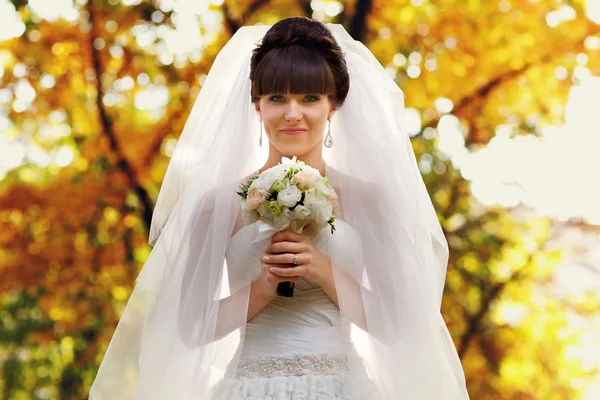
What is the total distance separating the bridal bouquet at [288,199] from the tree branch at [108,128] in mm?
4183

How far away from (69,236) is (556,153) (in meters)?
3.99

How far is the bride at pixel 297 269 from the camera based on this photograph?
94.8 inches

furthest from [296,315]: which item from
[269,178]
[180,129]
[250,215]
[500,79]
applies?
[500,79]

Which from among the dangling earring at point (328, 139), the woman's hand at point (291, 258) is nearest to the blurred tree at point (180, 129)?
the dangling earring at point (328, 139)

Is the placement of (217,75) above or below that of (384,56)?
below

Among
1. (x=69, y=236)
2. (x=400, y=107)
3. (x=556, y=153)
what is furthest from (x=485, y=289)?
(x=400, y=107)

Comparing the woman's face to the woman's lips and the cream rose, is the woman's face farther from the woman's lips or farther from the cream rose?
the cream rose

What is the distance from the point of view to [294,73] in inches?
100

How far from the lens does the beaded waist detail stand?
2.37m

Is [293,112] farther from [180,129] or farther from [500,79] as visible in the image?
[500,79]

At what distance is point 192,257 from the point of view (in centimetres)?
258

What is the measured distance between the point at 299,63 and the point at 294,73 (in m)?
0.05

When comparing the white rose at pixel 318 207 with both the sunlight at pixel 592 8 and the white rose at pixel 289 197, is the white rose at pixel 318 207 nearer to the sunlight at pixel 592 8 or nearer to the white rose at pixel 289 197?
the white rose at pixel 289 197

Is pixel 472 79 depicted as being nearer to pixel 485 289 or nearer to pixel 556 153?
pixel 556 153
